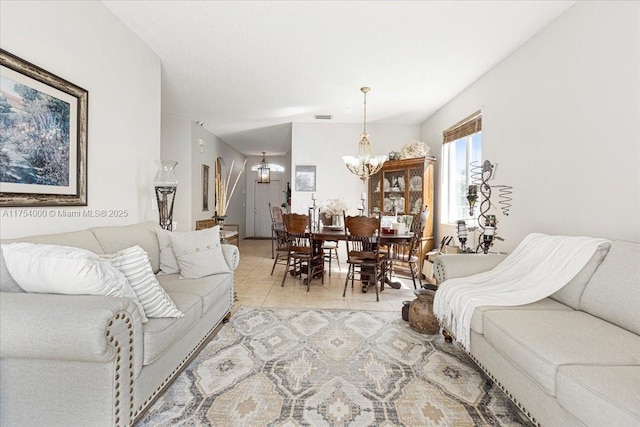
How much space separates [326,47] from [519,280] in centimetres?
272

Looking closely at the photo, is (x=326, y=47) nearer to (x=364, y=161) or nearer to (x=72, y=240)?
(x=364, y=161)

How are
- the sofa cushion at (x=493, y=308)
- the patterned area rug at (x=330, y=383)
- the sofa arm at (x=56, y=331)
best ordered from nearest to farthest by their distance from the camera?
the sofa arm at (x=56, y=331)
the patterned area rug at (x=330, y=383)
the sofa cushion at (x=493, y=308)

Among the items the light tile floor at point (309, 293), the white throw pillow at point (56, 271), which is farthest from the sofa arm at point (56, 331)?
the light tile floor at point (309, 293)

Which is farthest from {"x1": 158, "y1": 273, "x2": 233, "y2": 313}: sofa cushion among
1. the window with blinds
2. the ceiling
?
the window with blinds

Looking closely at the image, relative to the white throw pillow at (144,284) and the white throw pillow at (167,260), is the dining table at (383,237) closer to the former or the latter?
the white throw pillow at (167,260)

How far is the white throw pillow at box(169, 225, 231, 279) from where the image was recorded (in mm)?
2594

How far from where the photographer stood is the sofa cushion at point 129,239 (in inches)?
84.7

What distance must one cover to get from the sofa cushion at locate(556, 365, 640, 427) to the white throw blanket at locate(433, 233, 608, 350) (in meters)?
0.72

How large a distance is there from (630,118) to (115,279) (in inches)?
126

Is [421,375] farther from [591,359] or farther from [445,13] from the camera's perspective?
[445,13]

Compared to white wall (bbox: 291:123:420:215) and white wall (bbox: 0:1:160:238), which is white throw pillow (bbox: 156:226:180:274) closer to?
white wall (bbox: 0:1:160:238)

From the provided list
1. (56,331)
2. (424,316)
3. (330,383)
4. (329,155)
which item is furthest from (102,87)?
(329,155)

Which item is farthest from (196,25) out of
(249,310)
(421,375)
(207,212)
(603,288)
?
(207,212)

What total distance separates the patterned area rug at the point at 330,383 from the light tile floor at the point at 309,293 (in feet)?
2.21
